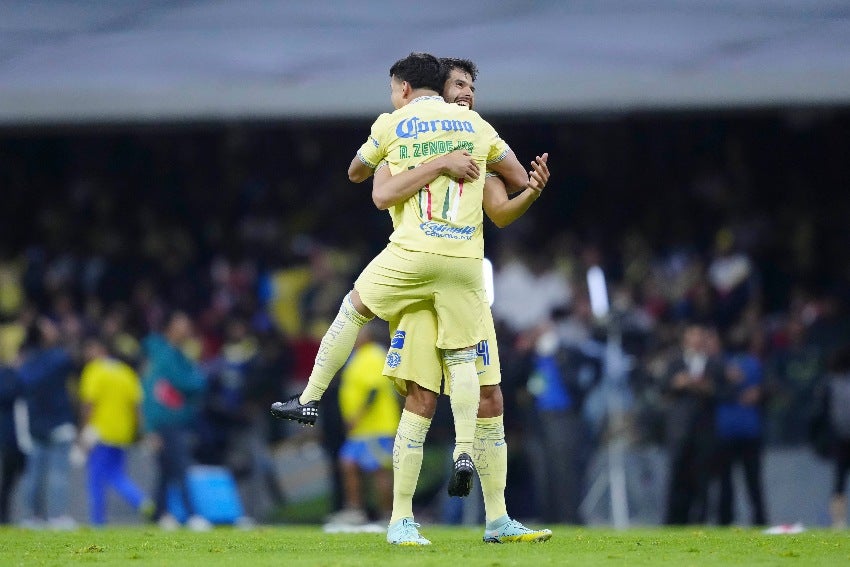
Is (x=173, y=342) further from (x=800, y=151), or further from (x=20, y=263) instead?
(x=800, y=151)

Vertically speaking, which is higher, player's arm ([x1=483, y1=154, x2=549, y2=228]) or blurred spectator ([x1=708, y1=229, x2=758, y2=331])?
blurred spectator ([x1=708, y1=229, x2=758, y2=331])

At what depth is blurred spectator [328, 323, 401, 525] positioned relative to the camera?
1555 centimetres

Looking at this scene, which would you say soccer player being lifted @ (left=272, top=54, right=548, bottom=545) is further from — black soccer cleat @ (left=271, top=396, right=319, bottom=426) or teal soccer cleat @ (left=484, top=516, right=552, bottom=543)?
teal soccer cleat @ (left=484, top=516, right=552, bottom=543)

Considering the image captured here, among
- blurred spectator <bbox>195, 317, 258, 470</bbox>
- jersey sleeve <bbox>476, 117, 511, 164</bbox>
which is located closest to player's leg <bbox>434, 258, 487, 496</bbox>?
jersey sleeve <bbox>476, 117, 511, 164</bbox>

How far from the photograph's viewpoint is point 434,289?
769 cm

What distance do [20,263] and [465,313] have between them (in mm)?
14429

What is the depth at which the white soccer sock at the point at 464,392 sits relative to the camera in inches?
303

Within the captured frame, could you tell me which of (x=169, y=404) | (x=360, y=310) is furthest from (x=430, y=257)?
(x=169, y=404)

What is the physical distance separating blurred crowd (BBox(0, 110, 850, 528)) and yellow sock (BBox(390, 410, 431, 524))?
793 cm

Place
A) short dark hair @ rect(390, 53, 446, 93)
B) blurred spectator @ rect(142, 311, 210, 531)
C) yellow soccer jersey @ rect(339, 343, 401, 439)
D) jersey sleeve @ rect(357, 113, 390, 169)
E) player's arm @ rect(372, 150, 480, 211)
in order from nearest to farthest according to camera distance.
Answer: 1. player's arm @ rect(372, 150, 480, 211)
2. jersey sleeve @ rect(357, 113, 390, 169)
3. short dark hair @ rect(390, 53, 446, 93)
4. yellow soccer jersey @ rect(339, 343, 401, 439)
5. blurred spectator @ rect(142, 311, 210, 531)

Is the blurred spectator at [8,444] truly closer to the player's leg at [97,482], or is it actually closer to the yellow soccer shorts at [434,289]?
the player's leg at [97,482]

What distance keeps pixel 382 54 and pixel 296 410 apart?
1032 cm

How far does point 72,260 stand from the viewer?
68.4ft

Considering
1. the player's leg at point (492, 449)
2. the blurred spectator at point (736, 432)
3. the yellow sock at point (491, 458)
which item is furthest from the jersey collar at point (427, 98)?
the blurred spectator at point (736, 432)
